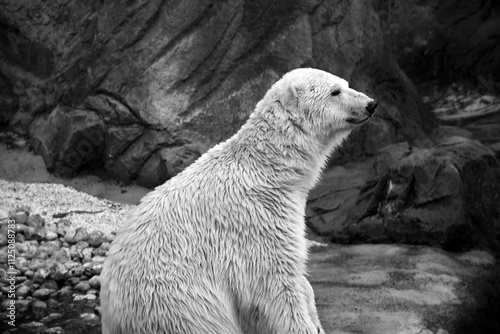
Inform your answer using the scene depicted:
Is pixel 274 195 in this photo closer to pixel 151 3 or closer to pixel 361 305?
pixel 361 305

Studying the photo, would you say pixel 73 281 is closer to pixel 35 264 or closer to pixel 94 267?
pixel 94 267

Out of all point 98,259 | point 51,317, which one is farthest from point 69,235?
point 51,317

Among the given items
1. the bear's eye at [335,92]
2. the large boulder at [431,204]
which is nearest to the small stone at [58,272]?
the large boulder at [431,204]

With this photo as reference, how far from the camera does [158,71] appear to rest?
8.65 m

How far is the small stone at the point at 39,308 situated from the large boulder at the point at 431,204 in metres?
2.64

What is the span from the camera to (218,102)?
8672 mm

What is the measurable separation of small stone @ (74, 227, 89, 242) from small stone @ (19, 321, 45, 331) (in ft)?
4.94

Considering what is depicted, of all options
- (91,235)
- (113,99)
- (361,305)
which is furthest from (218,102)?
(361,305)

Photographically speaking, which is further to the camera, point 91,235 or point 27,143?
point 27,143

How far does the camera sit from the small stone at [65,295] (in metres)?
6.74

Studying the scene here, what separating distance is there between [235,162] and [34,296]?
118 inches

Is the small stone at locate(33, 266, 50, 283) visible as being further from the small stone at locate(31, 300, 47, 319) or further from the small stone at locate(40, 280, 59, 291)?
the small stone at locate(31, 300, 47, 319)

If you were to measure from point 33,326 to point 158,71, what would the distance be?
3367 mm

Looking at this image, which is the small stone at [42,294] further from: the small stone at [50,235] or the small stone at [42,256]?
the small stone at [50,235]
